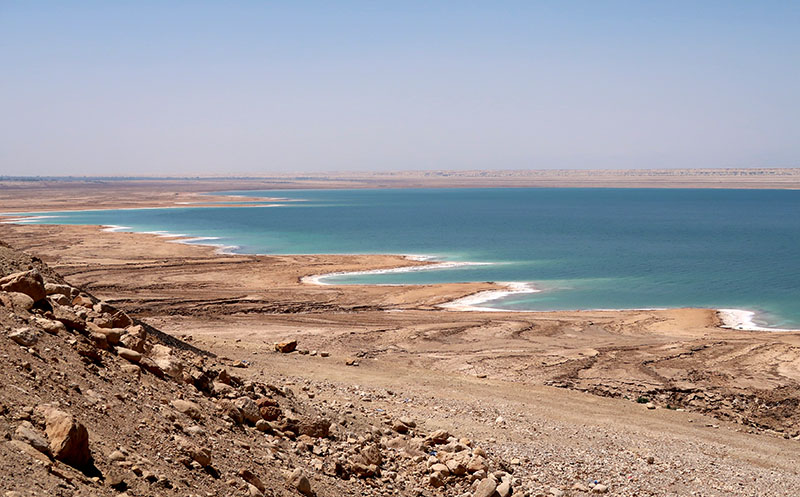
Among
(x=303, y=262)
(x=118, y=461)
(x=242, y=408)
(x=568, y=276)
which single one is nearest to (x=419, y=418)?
(x=242, y=408)

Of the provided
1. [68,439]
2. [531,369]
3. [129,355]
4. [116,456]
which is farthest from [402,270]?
[68,439]


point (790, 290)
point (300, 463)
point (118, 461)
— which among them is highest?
point (118, 461)

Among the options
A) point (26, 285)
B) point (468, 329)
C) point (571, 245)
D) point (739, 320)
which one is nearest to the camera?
point (26, 285)

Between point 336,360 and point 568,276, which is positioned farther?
point 568,276

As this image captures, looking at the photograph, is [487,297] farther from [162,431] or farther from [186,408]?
[162,431]

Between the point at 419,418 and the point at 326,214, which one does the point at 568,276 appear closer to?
the point at 419,418

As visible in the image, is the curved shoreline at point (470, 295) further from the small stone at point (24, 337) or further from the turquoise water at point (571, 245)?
the small stone at point (24, 337)
